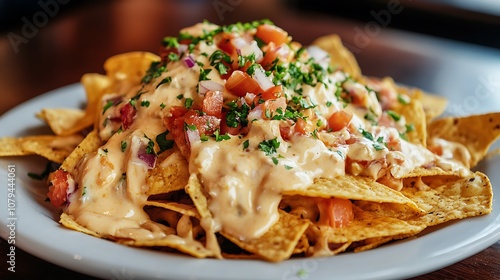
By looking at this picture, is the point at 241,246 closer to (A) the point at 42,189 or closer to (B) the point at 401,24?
(A) the point at 42,189

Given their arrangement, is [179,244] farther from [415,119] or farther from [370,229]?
[415,119]

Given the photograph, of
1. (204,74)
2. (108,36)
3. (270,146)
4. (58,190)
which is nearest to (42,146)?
(58,190)

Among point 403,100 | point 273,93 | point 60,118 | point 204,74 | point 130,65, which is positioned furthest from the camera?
point 130,65

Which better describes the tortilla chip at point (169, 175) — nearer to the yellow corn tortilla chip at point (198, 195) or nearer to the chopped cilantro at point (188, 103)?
the yellow corn tortilla chip at point (198, 195)

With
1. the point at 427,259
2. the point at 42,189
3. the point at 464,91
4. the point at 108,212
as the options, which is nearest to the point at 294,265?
the point at 427,259

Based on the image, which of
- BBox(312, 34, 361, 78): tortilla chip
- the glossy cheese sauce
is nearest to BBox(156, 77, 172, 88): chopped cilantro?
the glossy cheese sauce

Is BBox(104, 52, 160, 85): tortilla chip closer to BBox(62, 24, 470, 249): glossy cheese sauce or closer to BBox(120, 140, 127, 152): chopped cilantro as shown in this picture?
BBox(62, 24, 470, 249): glossy cheese sauce
